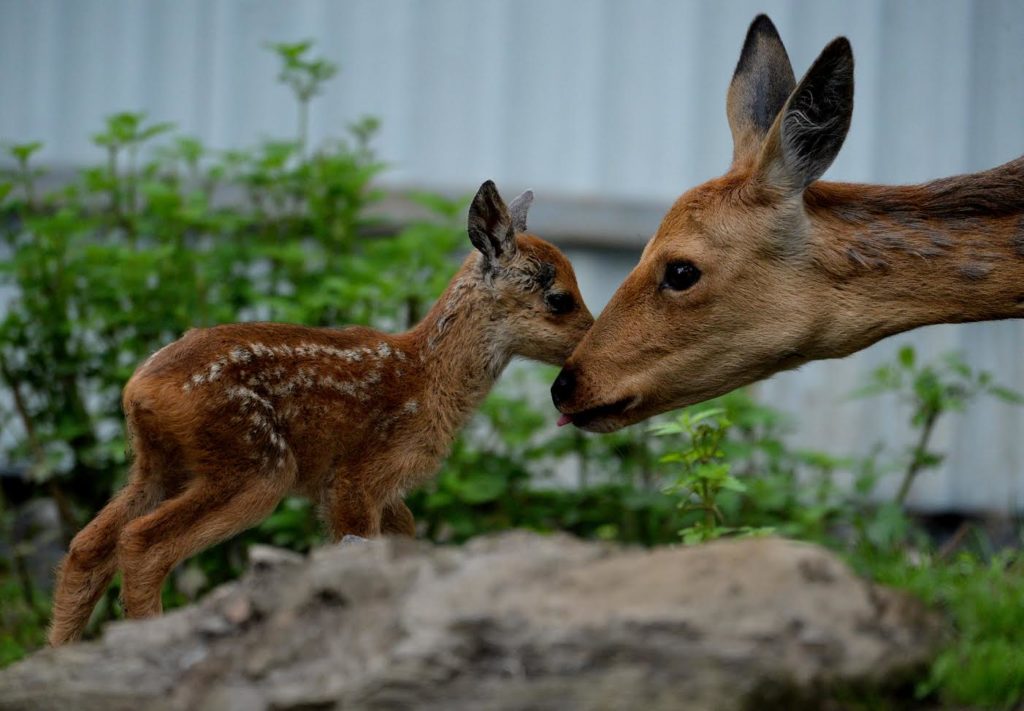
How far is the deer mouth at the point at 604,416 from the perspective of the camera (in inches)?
210

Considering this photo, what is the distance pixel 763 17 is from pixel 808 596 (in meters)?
3.31

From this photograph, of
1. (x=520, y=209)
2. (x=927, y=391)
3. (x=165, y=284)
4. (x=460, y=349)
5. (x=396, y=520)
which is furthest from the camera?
(x=927, y=391)

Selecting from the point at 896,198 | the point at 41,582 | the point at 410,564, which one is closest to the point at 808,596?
the point at 410,564

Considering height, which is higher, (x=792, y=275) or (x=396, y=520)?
(x=792, y=275)

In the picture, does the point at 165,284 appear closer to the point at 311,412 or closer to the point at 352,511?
the point at 311,412

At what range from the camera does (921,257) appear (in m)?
5.19

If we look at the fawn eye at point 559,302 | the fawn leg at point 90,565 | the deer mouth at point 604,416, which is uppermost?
the fawn eye at point 559,302

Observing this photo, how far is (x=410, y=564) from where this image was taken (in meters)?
3.60

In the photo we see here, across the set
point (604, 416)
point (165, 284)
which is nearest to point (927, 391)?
point (604, 416)

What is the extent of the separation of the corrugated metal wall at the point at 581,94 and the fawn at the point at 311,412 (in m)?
3.38

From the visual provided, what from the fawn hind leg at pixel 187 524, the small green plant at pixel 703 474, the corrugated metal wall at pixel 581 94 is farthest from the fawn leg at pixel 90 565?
the corrugated metal wall at pixel 581 94

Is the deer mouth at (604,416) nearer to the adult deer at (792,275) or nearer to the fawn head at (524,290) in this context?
the adult deer at (792,275)

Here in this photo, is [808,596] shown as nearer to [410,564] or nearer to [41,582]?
[410,564]

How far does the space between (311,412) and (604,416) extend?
1.15 meters
